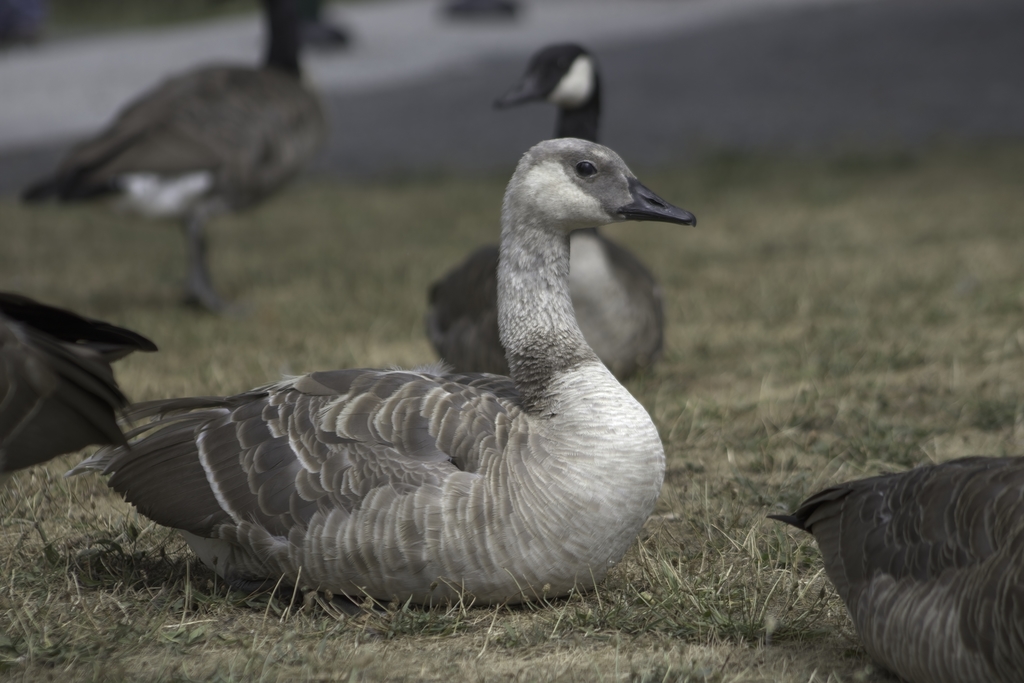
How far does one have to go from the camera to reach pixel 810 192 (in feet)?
38.9

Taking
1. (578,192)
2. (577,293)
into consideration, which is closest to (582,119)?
(577,293)

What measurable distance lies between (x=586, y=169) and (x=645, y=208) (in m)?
0.23

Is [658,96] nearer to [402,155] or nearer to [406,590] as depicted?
[402,155]

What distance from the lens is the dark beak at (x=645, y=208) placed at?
143 inches

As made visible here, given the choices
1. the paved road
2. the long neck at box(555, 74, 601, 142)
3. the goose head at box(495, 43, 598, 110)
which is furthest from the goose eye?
the paved road

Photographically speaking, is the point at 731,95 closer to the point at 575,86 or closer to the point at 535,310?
the point at 575,86

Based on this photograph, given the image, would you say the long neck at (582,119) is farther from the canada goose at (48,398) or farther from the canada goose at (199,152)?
the canada goose at (48,398)

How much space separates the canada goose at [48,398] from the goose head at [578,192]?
140 cm

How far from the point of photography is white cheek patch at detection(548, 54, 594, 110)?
21.5 ft

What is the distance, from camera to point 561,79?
258 inches

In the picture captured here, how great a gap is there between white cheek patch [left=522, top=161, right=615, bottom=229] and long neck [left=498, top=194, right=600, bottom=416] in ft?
0.20

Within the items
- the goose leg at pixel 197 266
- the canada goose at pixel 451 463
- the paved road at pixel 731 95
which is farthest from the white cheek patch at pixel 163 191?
the paved road at pixel 731 95

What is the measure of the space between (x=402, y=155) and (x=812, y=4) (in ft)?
44.1

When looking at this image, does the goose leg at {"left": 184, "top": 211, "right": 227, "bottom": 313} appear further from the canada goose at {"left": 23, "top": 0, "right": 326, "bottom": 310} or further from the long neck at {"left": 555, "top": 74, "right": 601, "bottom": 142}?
the long neck at {"left": 555, "top": 74, "right": 601, "bottom": 142}
